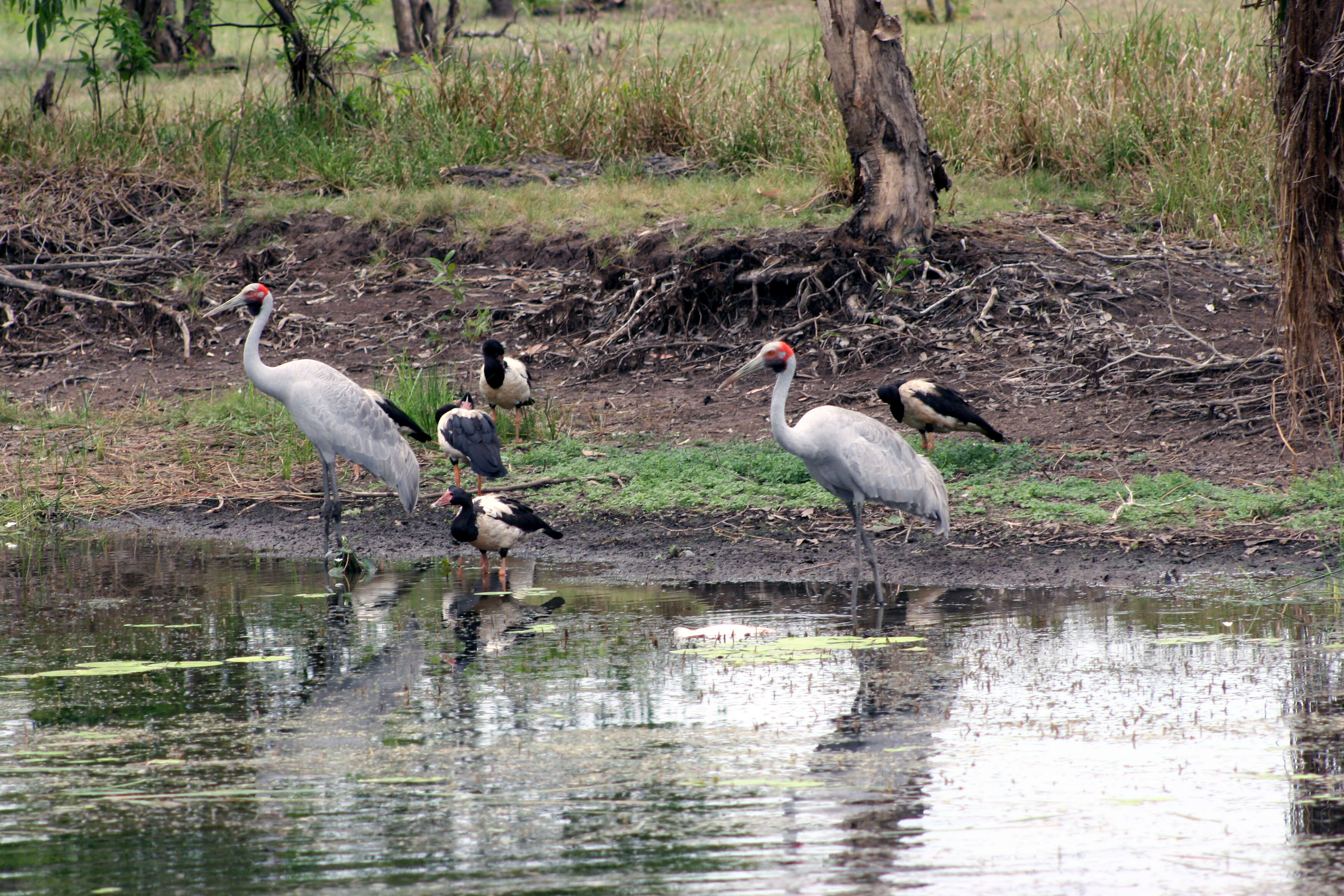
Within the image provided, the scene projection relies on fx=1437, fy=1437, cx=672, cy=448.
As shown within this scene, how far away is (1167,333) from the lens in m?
10.5

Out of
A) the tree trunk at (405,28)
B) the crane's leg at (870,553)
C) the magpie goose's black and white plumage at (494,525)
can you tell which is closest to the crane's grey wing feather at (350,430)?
the magpie goose's black and white plumage at (494,525)

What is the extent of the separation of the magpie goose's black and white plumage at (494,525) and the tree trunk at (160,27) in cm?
988

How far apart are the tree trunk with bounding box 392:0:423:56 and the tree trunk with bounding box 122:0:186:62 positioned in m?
3.77

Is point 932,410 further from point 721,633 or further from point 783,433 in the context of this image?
point 721,633

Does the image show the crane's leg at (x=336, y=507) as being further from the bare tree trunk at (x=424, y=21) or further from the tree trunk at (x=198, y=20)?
the bare tree trunk at (x=424, y=21)

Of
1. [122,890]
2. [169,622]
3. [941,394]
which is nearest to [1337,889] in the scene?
[122,890]

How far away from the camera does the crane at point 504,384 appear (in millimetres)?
10047

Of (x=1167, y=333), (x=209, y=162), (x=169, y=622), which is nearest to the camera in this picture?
(x=169, y=622)

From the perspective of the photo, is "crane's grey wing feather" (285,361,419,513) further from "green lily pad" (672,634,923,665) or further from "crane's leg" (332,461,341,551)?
"green lily pad" (672,634,923,665)

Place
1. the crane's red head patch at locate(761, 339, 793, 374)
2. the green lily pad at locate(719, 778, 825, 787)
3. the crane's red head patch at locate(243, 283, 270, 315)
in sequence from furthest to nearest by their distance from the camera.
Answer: the crane's red head patch at locate(243, 283, 270, 315), the crane's red head patch at locate(761, 339, 793, 374), the green lily pad at locate(719, 778, 825, 787)

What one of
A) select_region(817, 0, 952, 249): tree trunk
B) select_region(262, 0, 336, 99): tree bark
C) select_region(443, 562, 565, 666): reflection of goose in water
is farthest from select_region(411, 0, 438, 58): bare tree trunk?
select_region(443, 562, 565, 666): reflection of goose in water

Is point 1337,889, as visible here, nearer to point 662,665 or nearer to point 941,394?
point 662,665

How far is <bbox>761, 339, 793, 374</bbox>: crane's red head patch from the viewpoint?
744 cm

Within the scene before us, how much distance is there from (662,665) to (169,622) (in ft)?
8.09
